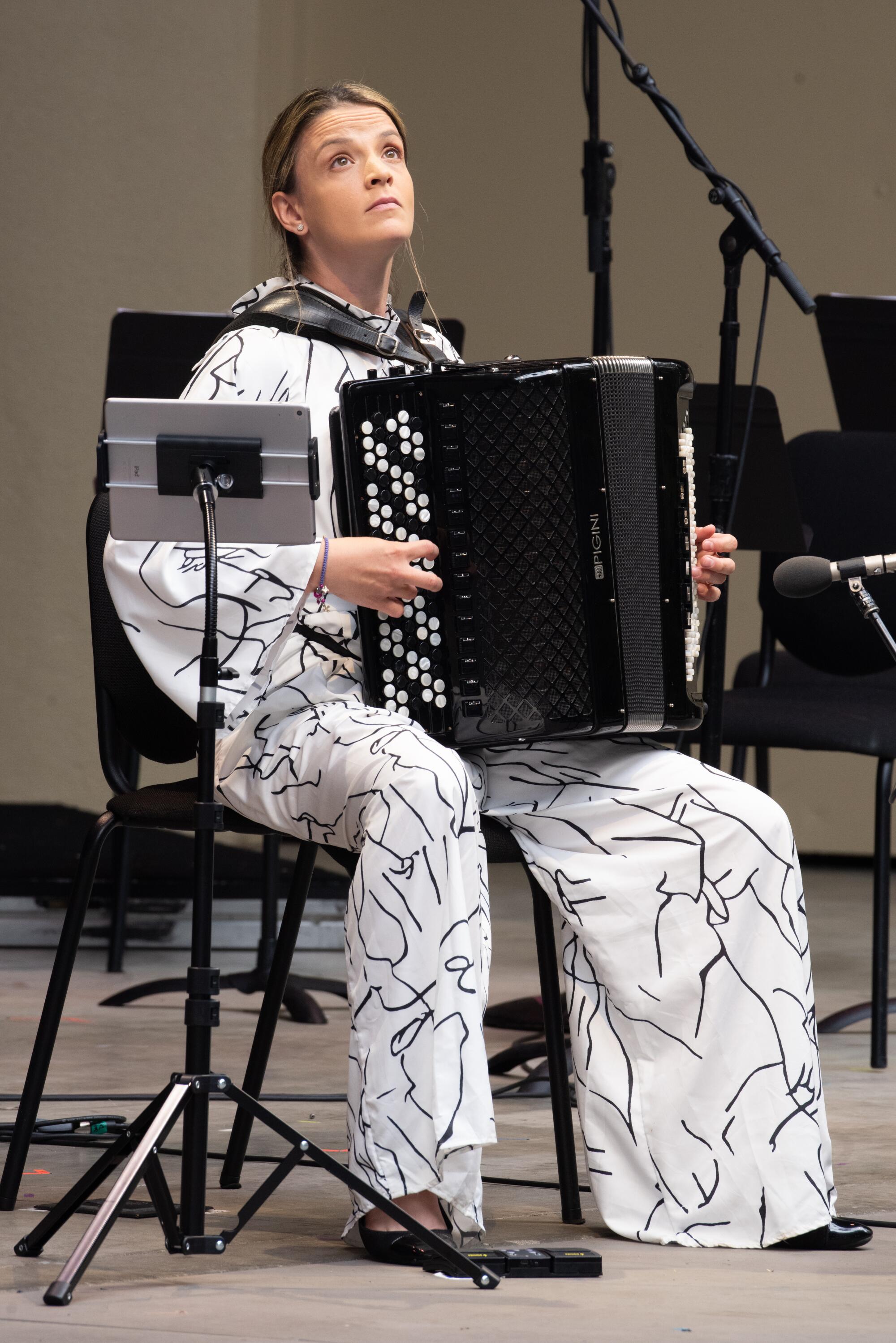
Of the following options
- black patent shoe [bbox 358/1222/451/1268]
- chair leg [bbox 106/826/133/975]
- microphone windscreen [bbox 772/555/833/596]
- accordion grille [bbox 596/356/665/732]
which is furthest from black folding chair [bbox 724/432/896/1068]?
black patent shoe [bbox 358/1222/451/1268]

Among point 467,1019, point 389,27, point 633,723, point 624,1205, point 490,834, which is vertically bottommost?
point 624,1205

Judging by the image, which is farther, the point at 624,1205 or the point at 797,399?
the point at 797,399

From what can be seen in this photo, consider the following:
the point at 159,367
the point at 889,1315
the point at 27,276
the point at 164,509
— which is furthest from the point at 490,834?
the point at 27,276

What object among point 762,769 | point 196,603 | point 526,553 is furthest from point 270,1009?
point 762,769

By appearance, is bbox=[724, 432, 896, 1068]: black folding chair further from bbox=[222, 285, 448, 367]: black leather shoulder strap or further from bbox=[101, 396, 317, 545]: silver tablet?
bbox=[101, 396, 317, 545]: silver tablet

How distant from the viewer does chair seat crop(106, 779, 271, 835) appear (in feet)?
6.70

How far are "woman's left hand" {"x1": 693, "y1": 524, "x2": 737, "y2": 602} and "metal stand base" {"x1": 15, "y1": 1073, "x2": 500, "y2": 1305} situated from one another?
2.71 feet

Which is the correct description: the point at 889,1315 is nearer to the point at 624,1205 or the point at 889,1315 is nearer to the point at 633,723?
the point at 624,1205

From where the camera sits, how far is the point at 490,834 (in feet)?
6.51

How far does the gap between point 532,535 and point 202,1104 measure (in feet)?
2.38

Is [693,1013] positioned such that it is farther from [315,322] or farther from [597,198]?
[597,198]

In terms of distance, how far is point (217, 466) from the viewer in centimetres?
169

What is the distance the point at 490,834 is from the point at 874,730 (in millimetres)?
1213

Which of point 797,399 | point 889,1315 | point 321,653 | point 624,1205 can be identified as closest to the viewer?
point 889,1315
